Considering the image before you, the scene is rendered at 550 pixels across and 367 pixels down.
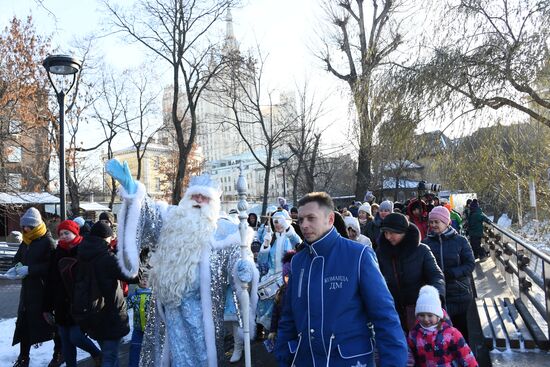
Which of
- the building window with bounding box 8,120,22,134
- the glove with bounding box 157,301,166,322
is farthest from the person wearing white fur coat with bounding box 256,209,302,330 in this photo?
the building window with bounding box 8,120,22,134

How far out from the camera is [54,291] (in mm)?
5543

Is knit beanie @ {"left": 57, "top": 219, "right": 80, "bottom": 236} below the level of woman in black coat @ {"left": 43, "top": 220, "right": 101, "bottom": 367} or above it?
above

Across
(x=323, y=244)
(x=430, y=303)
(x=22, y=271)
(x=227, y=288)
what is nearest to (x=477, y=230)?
(x=430, y=303)

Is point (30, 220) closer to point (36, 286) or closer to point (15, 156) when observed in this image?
point (36, 286)

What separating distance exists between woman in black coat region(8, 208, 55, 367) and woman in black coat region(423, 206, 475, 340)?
4.28 metres

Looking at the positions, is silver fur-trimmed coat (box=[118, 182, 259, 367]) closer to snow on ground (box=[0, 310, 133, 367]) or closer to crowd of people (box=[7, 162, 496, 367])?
crowd of people (box=[7, 162, 496, 367])

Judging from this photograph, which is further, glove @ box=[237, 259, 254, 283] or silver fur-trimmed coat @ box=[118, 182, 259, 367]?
glove @ box=[237, 259, 254, 283]

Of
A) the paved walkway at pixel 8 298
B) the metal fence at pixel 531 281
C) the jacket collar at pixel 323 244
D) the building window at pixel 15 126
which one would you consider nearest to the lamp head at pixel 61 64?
the paved walkway at pixel 8 298

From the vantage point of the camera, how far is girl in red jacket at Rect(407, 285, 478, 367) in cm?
357

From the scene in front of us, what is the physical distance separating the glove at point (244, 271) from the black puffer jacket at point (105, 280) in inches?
49.2

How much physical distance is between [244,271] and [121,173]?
1285 millimetres

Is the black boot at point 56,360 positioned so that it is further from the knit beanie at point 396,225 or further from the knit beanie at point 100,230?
the knit beanie at point 396,225

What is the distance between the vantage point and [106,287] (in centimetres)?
477

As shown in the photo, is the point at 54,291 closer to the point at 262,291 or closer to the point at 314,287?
the point at 262,291
